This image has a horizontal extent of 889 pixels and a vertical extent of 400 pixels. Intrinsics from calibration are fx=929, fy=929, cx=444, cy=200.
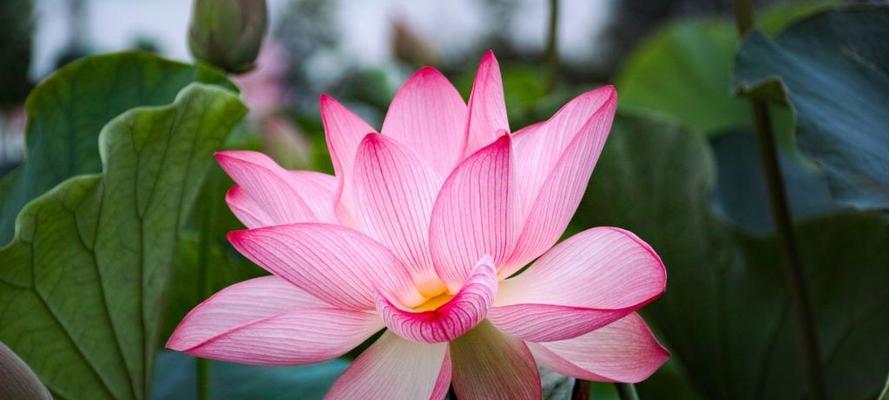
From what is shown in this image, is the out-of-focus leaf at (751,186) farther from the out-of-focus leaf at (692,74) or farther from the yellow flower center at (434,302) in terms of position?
the yellow flower center at (434,302)

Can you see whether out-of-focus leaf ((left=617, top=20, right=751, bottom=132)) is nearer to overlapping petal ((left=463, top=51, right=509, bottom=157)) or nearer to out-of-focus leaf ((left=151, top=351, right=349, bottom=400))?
out-of-focus leaf ((left=151, top=351, right=349, bottom=400))

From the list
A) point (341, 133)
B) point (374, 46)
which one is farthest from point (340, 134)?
point (374, 46)

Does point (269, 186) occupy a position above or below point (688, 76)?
above

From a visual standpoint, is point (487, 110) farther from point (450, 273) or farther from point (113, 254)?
point (113, 254)

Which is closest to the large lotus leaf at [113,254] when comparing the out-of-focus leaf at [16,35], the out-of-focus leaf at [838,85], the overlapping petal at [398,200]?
the overlapping petal at [398,200]

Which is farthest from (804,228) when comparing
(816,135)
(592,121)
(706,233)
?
(592,121)

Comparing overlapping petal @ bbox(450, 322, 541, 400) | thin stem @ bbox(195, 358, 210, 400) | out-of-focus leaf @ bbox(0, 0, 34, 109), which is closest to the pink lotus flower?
overlapping petal @ bbox(450, 322, 541, 400)
